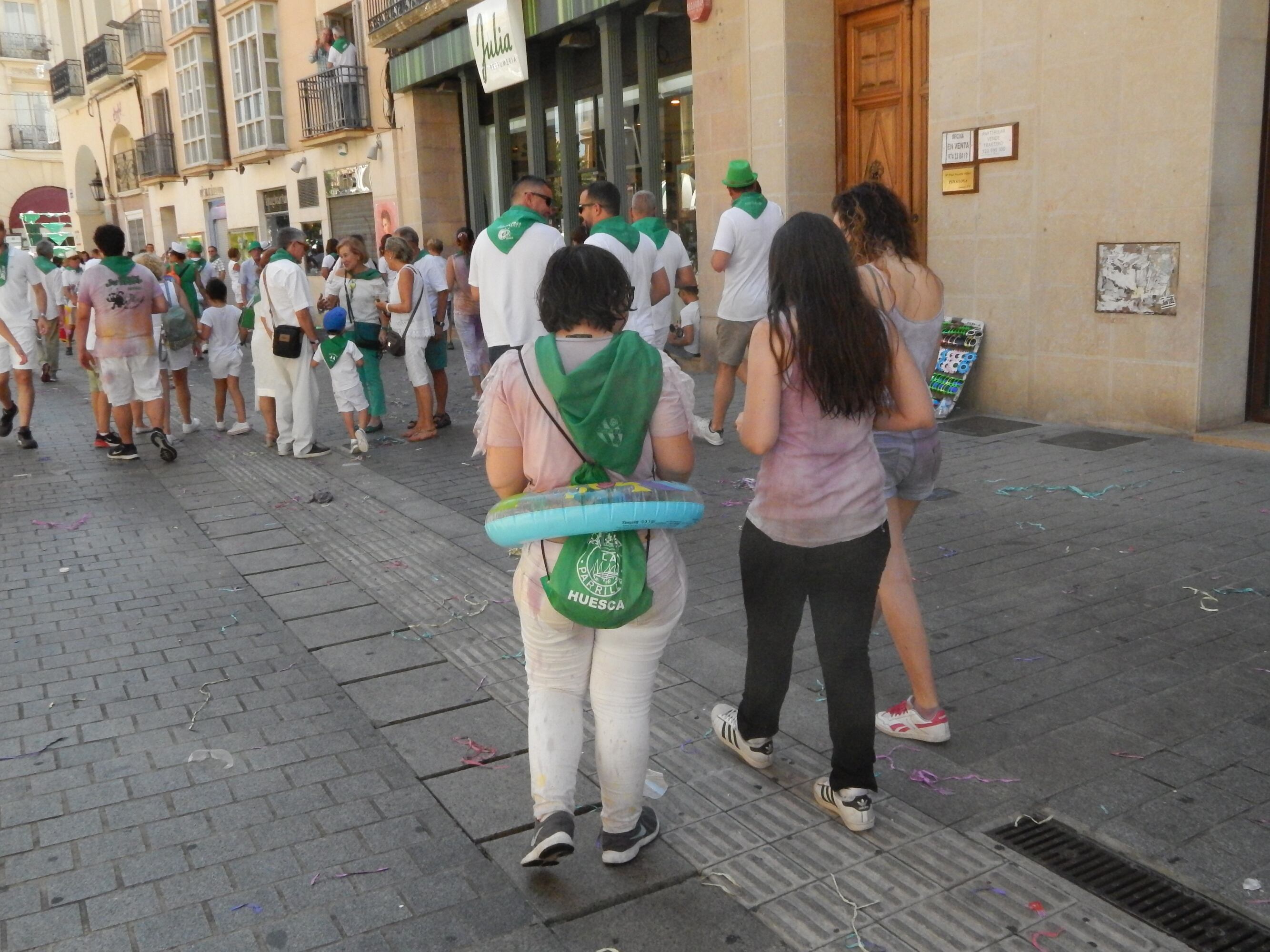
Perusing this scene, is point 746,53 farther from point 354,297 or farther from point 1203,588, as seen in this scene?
point 1203,588

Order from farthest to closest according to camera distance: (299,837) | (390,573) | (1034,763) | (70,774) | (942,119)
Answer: (942,119)
(390,573)
(70,774)
(1034,763)
(299,837)

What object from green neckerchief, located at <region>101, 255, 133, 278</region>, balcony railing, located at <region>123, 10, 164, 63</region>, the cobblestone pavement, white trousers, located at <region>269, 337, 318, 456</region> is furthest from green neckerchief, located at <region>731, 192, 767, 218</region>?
balcony railing, located at <region>123, 10, 164, 63</region>

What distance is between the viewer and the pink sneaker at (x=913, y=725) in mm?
3764

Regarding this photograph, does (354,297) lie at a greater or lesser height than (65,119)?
lesser

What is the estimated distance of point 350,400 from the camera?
31.1 ft

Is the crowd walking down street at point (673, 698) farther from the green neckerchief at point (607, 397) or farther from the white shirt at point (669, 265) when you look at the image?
the white shirt at point (669, 265)

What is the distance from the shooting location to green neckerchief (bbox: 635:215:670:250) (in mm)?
8570

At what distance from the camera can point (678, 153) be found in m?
14.2

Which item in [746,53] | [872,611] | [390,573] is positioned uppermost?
[746,53]

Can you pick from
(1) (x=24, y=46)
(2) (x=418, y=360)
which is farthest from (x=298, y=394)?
(1) (x=24, y=46)

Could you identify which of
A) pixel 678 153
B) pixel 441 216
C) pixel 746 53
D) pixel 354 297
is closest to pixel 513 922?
pixel 354 297

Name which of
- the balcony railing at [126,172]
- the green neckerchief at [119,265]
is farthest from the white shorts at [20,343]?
the balcony railing at [126,172]

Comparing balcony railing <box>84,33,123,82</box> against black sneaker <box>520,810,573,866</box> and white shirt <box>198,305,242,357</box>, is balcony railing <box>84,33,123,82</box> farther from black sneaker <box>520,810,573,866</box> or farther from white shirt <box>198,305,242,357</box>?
Result: black sneaker <box>520,810,573,866</box>

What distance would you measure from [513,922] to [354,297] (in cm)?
743
